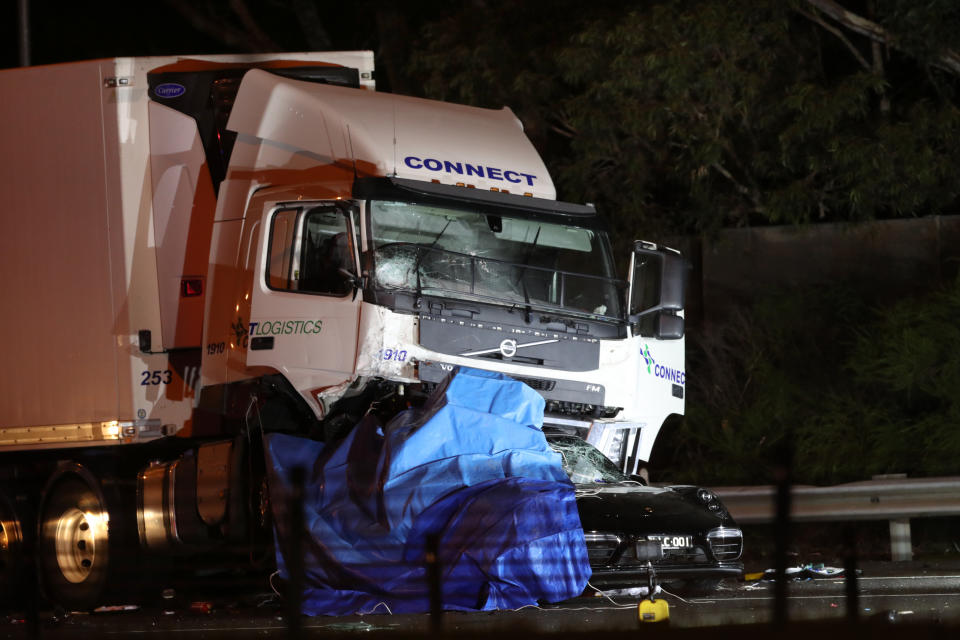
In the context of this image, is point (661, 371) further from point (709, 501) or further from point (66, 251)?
point (66, 251)

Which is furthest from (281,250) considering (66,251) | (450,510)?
(450,510)

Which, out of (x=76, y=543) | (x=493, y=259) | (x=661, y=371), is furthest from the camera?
(x=76, y=543)

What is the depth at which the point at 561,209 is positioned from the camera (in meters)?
9.74

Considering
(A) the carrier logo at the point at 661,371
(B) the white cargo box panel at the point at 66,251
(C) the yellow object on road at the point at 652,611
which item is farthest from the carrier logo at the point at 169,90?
(C) the yellow object on road at the point at 652,611

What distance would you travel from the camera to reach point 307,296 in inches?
361

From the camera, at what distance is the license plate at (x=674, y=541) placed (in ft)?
26.5

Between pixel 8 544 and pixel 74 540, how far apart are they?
74 cm

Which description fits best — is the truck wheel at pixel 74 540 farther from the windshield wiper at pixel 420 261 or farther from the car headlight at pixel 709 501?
the car headlight at pixel 709 501

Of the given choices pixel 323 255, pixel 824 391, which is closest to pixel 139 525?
pixel 323 255

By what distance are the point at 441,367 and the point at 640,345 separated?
177 cm

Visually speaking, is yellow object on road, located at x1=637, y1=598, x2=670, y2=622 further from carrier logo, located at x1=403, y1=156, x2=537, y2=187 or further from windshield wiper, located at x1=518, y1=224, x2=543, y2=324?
carrier logo, located at x1=403, y1=156, x2=537, y2=187

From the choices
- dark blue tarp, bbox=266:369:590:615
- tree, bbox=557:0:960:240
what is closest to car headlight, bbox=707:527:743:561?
dark blue tarp, bbox=266:369:590:615

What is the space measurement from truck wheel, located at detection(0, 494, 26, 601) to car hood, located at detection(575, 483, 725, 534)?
18.0 ft

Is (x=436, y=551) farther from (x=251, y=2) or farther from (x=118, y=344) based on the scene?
(x=251, y=2)
